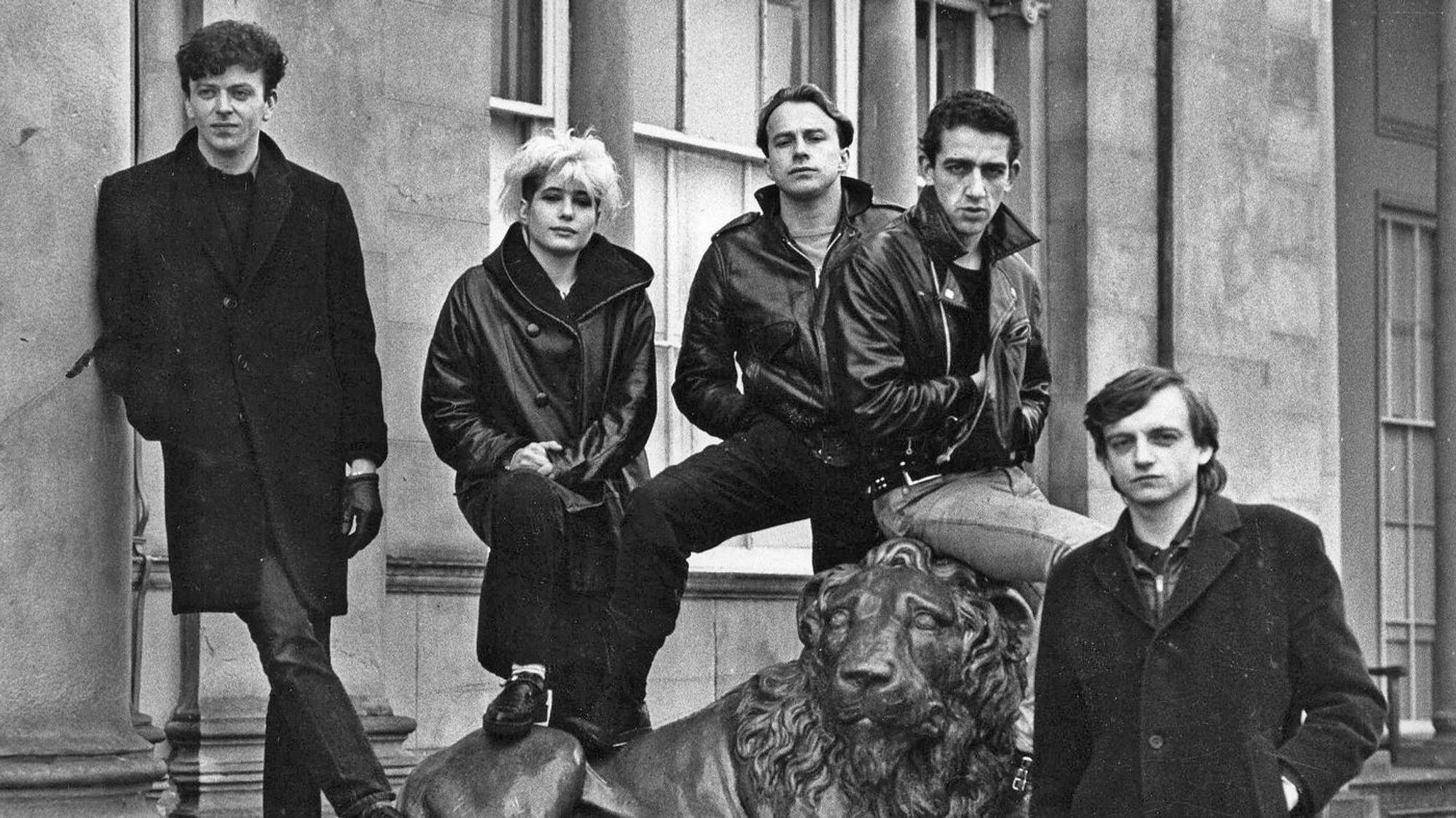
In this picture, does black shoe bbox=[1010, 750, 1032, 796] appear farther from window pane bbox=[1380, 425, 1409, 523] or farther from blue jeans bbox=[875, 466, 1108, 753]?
window pane bbox=[1380, 425, 1409, 523]

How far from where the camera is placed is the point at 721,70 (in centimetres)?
1188

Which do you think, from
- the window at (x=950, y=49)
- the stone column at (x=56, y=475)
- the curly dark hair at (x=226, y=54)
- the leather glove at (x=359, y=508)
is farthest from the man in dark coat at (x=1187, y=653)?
the window at (x=950, y=49)

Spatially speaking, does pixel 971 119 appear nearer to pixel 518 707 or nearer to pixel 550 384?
pixel 550 384

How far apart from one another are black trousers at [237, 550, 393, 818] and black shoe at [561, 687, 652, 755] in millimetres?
508

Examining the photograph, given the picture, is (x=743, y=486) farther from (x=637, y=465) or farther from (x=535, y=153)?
(x=535, y=153)

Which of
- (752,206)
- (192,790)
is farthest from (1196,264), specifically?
(192,790)

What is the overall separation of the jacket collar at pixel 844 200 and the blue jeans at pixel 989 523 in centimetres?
116

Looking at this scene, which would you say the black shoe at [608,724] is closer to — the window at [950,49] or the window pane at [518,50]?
the window pane at [518,50]

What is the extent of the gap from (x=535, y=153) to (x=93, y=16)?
4.24 feet

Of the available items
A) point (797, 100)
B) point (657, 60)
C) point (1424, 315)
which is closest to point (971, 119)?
point (797, 100)

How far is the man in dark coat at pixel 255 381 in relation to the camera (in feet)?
19.8

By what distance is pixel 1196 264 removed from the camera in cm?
1400

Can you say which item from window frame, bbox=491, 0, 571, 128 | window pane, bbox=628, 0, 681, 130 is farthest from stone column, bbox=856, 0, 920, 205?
window frame, bbox=491, 0, 571, 128

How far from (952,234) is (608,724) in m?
1.56
